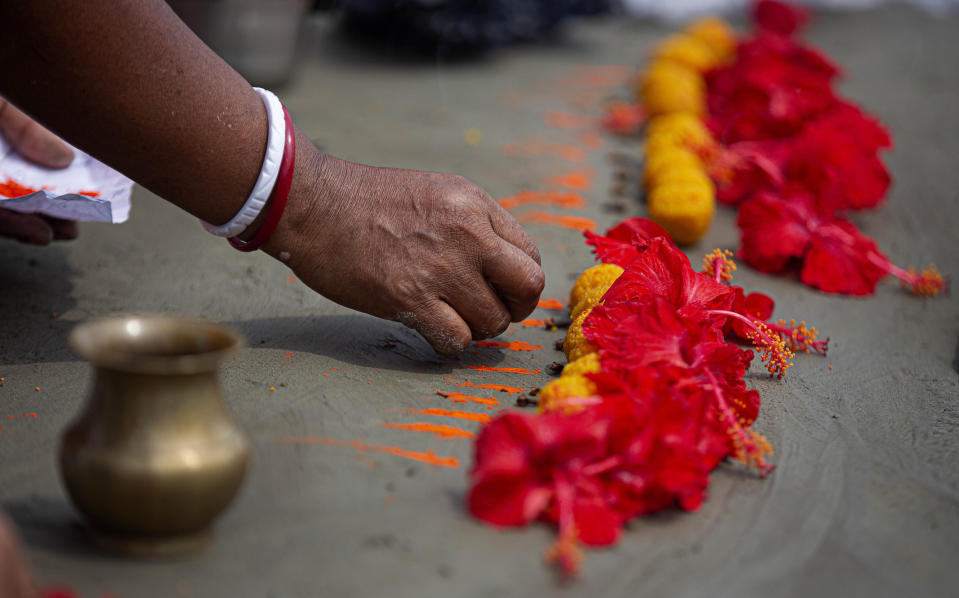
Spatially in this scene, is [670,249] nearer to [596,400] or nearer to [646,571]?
[596,400]

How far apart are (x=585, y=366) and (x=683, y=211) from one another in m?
1.38

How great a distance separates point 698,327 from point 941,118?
12.3 feet

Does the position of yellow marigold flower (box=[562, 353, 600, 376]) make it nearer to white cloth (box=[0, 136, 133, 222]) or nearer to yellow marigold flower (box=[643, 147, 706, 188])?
white cloth (box=[0, 136, 133, 222])

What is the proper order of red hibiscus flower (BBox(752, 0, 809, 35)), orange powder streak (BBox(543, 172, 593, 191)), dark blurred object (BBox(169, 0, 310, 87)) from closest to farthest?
1. orange powder streak (BBox(543, 172, 593, 191))
2. dark blurred object (BBox(169, 0, 310, 87))
3. red hibiscus flower (BBox(752, 0, 809, 35))

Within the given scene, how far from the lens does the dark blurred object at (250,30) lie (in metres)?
4.26

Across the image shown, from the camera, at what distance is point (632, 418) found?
1.64 meters

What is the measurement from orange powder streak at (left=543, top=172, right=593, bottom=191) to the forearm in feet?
6.41

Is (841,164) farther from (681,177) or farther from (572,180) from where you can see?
(572,180)

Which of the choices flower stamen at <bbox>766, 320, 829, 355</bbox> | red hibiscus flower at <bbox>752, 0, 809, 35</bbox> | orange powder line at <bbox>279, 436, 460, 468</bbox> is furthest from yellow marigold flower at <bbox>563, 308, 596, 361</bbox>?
red hibiscus flower at <bbox>752, 0, 809, 35</bbox>

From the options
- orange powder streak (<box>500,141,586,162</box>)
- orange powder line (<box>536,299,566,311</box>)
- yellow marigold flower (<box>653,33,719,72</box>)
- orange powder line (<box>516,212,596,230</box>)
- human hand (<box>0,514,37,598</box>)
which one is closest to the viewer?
human hand (<box>0,514,37,598</box>)

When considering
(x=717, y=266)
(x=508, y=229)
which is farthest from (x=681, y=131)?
(x=508, y=229)

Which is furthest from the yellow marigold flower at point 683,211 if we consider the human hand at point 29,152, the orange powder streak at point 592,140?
the human hand at point 29,152

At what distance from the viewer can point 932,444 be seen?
6.71 ft

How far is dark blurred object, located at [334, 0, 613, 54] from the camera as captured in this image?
5652 mm
